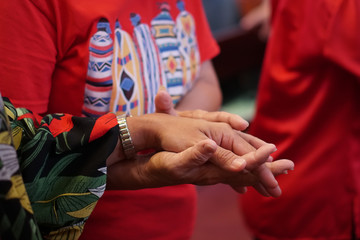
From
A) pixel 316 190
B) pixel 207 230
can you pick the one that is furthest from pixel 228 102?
pixel 316 190

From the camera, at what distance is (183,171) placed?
A: 805 mm

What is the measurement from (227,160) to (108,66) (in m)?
0.32

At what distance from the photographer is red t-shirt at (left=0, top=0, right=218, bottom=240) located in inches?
32.6

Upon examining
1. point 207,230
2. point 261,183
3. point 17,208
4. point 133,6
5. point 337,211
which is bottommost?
point 207,230

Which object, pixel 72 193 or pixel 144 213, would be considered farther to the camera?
pixel 144 213

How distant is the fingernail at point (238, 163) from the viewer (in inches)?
30.9

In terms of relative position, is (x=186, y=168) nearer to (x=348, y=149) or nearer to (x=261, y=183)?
(x=261, y=183)

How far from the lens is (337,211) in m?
1.40

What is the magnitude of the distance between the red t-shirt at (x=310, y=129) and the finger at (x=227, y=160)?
538mm

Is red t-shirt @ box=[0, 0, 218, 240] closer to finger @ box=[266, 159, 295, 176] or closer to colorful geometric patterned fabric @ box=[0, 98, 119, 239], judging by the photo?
colorful geometric patterned fabric @ box=[0, 98, 119, 239]

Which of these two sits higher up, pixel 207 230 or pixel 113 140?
pixel 113 140

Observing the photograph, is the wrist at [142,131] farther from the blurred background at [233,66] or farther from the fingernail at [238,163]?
the blurred background at [233,66]

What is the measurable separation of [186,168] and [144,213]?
10.6 inches

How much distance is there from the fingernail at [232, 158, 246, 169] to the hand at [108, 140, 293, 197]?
0.02 metres
